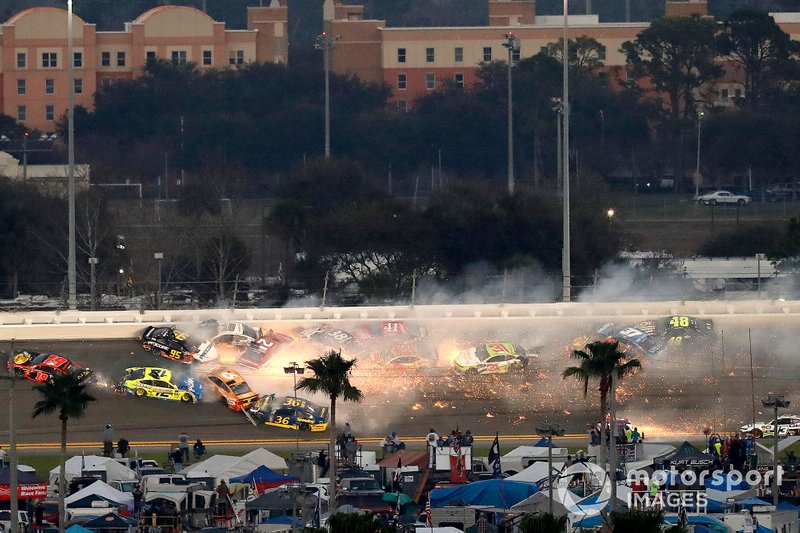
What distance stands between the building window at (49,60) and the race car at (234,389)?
7689cm

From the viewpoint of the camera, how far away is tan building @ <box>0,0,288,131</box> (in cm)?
13138

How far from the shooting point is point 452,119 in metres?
130

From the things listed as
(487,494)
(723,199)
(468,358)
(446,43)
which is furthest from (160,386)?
(446,43)

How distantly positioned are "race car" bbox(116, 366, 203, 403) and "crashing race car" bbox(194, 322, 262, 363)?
2448mm

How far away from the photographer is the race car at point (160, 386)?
56406mm

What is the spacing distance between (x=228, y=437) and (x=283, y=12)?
3574 inches

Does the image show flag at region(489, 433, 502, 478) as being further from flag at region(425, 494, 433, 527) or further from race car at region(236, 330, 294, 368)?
race car at region(236, 330, 294, 368)

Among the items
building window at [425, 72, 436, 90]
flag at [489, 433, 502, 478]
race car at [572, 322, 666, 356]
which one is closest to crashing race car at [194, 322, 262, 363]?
race car at [572, 322, 666, 356]

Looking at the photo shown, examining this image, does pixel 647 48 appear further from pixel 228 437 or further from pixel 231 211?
pixel 228 437

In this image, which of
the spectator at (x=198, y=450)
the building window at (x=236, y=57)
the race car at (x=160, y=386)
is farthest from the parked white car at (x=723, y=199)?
the spectator at (x=198, y=450)

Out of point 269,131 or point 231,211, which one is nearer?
point 231,211

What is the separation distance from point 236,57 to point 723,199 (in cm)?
4153

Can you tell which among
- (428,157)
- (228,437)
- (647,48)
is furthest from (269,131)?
(228,437)

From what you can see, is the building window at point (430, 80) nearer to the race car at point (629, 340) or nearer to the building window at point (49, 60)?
the building window at point (49, 60)
